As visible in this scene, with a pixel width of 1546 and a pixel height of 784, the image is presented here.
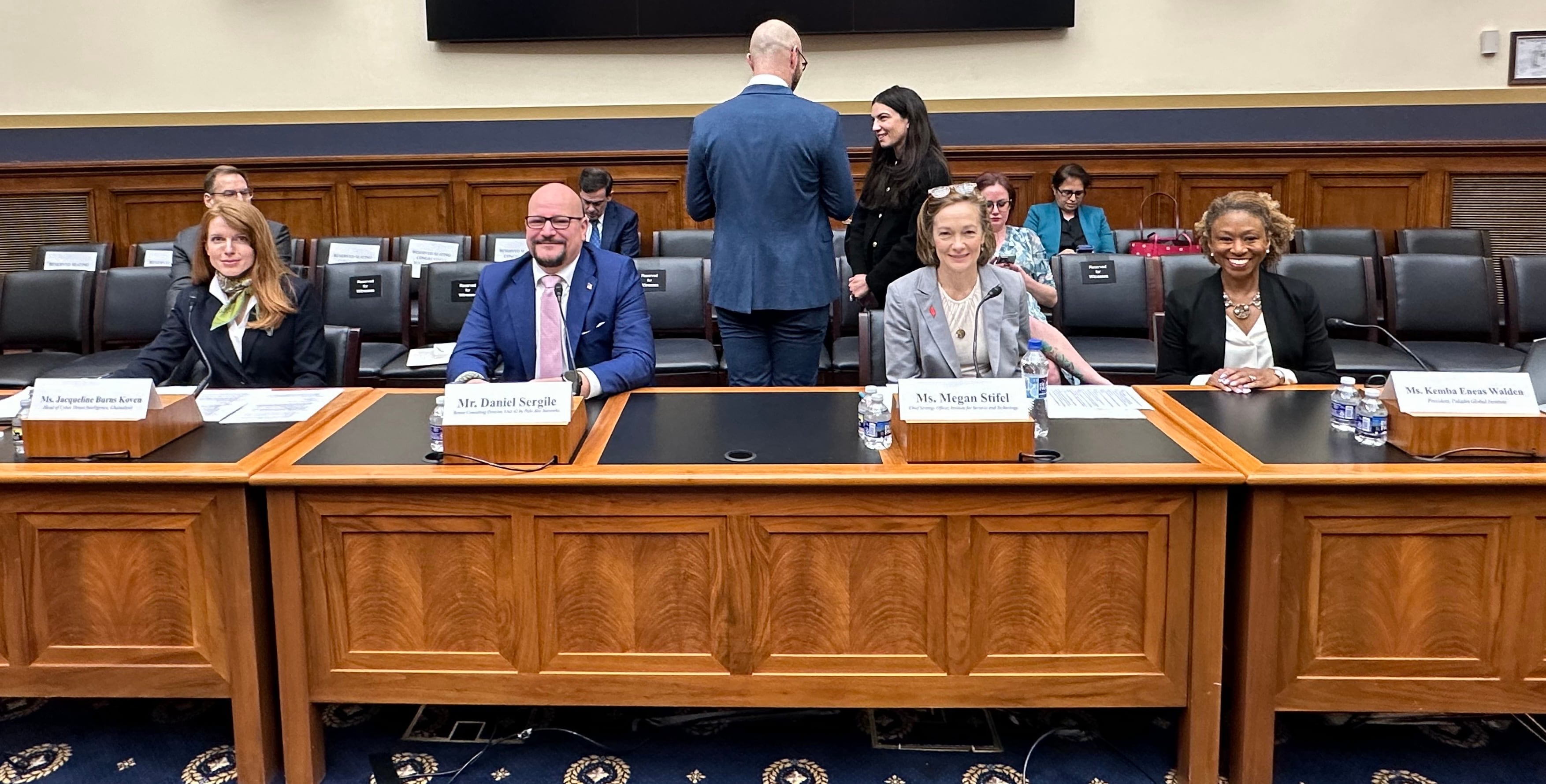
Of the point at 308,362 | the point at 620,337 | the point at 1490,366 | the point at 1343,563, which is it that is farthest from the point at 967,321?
the point at 1490,366

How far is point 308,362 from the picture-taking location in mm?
3189

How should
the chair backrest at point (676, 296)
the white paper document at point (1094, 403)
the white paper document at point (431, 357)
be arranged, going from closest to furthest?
the white paper document at point (1094, 403)
the white paper document at point (431, 357)
the chair backrest at point (676, 296)

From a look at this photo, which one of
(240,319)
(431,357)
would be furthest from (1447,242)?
(240,319)

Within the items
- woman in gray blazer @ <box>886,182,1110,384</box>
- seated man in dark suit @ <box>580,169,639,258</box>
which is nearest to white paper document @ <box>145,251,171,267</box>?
seated man in dark suit @ <box>580,169,639,258</box>

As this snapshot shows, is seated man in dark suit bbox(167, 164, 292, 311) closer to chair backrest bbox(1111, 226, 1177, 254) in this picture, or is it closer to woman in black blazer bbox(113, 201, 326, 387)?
woman in black blazer bbox(113, 201, 326, 387)

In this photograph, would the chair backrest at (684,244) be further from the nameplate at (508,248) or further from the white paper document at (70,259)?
the white paper document at (70,259)

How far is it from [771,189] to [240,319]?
1.53 meters

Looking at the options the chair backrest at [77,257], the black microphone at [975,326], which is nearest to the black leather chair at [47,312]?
the chair backrest at [77,257]

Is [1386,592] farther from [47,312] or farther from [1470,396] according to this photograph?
[47,312]

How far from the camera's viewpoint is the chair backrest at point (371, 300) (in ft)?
15.2

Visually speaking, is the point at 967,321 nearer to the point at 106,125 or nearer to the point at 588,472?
the point at 588,472

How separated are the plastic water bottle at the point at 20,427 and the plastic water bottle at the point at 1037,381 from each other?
1919mm

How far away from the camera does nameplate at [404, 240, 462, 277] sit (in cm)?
568

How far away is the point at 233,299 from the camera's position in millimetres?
3158
